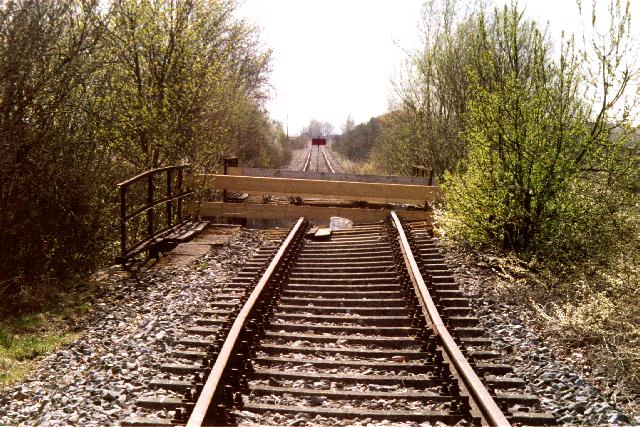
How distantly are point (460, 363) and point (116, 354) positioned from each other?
3.15 m

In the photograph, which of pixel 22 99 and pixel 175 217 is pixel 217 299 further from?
pixel 175 217

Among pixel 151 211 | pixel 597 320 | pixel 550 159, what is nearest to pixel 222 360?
pixel 597 320

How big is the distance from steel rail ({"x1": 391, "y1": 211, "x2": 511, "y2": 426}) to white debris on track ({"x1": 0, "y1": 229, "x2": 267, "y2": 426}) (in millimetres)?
2568

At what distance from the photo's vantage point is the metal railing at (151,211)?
8.09 metres

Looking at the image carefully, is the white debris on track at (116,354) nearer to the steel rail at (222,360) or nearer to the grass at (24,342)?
the grass at (24,342)

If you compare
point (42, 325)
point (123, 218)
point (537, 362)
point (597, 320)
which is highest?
point (123, 218)

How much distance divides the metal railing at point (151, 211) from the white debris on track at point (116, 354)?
742 mm

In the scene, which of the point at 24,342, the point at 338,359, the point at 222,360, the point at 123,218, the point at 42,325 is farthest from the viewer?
the point at 123,218

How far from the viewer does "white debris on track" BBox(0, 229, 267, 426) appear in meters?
4.14

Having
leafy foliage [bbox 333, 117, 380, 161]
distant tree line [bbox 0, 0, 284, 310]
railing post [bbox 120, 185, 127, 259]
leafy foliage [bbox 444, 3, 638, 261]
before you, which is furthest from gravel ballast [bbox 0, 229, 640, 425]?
leafy foliage [bbox 333, 117, 380, 161]

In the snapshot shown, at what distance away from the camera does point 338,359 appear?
5059 mm

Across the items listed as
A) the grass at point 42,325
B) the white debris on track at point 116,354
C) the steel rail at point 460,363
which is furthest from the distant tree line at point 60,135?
the steel rail at point 460,363

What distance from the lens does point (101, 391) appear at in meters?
4.41

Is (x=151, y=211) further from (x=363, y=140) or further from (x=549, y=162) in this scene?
(x=363, y=140)
